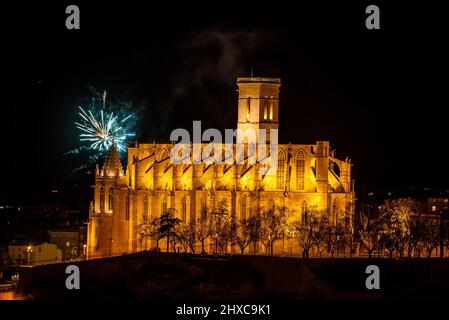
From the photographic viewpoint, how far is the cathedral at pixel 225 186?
97.2 meters

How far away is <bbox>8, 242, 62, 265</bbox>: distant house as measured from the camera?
112 m

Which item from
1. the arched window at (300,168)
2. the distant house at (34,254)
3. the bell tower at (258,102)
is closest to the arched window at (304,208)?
the arched window at (300,168)

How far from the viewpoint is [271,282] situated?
284 ft

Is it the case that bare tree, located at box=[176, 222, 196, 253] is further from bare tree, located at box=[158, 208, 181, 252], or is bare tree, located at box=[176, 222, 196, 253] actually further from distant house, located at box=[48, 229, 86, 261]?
distant house, located at box=[48, 229, 86, 261]

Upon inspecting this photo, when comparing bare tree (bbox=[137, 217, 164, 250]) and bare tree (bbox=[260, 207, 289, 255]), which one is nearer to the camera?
bare tree (bbox=[260, 207, 289, 255])

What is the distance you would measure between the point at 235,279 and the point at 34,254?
29.6 meters

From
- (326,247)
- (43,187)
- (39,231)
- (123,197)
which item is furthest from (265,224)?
(43,187)

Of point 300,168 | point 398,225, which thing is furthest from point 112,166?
point 398,225

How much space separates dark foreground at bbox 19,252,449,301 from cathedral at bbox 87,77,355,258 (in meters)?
8.68

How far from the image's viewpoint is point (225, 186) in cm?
9862

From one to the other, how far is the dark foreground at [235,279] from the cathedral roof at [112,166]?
11756 millimetres

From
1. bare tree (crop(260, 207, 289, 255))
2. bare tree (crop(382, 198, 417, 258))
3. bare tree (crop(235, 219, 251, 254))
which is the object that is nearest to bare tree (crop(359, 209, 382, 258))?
bare tree (crop(382, 198, 417, 258))

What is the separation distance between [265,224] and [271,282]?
8.62m
